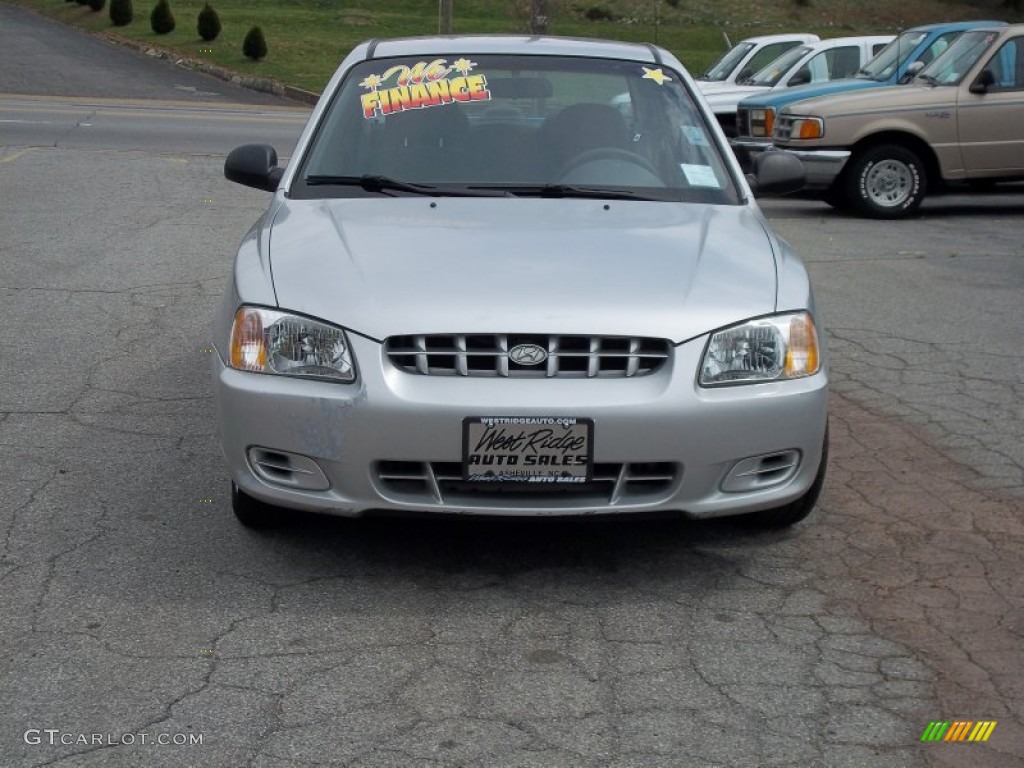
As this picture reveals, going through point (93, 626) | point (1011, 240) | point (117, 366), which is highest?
point (93, 626)

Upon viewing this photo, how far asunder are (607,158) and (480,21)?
39562 millimetres

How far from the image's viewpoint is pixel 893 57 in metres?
15.6

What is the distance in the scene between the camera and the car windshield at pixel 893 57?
15.4 meters

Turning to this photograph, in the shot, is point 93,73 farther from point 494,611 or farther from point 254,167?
point 494,611

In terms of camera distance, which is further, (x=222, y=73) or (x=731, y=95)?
(x=222, y=73)

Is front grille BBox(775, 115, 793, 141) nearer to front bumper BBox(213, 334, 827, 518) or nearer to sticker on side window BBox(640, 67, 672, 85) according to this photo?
sticker on side window BBox(640, 67, 672, 85)

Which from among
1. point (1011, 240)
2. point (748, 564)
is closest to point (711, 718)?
point (748, 564)

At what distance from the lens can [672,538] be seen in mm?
5109

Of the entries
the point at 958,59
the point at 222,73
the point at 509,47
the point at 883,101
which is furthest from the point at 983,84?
the point at 222,73

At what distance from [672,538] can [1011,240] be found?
831 cm

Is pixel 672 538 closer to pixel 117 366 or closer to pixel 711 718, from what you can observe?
pixel 711 718

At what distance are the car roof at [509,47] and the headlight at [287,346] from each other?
2040mm

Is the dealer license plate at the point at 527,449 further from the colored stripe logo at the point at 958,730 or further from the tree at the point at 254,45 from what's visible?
the tree at the point at 254,45

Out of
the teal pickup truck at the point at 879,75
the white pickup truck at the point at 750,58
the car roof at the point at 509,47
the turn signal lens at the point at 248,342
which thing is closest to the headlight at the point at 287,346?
the turn signal lens at the point at 248,342
